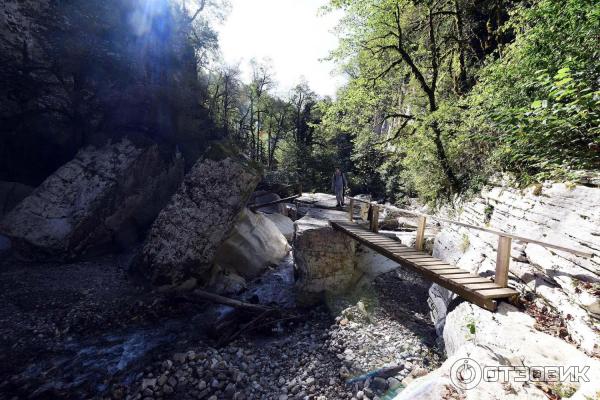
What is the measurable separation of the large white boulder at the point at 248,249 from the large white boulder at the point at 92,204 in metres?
4.89

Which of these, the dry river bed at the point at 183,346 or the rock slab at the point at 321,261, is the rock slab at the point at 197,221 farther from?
the rock slab at the point at 321,261

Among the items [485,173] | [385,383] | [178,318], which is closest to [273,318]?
[178,318]

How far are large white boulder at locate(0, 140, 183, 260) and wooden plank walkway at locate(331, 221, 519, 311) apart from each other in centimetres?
1007

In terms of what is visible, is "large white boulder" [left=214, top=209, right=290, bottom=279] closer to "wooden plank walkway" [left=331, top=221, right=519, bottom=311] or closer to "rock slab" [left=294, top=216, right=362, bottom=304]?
"rock slab" [left=294, top=216, right=362, bottom=304]

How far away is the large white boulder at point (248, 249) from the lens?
10.4 meters

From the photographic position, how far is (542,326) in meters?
3.49

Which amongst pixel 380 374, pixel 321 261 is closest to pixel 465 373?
pixel 380 374

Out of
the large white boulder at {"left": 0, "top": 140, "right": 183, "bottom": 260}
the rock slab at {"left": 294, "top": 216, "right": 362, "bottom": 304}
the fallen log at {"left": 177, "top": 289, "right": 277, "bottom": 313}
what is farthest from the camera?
the large white boulder at {"left": 0, "top": 140, "right": 183, "bottom": 260}

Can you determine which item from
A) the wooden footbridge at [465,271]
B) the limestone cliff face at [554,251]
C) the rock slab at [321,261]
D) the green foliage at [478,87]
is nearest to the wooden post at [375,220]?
the rock slab at [321,261]

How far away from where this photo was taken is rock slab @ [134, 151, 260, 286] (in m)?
8.70

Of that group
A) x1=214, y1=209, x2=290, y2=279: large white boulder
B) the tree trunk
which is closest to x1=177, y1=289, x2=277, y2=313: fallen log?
x1=214, y1=209, x2=290, y2=279: large white boulder

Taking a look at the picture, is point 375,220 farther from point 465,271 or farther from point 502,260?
point 502,260

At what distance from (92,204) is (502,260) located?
41.8 ft

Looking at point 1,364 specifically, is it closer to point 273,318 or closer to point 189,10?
point 273,318
